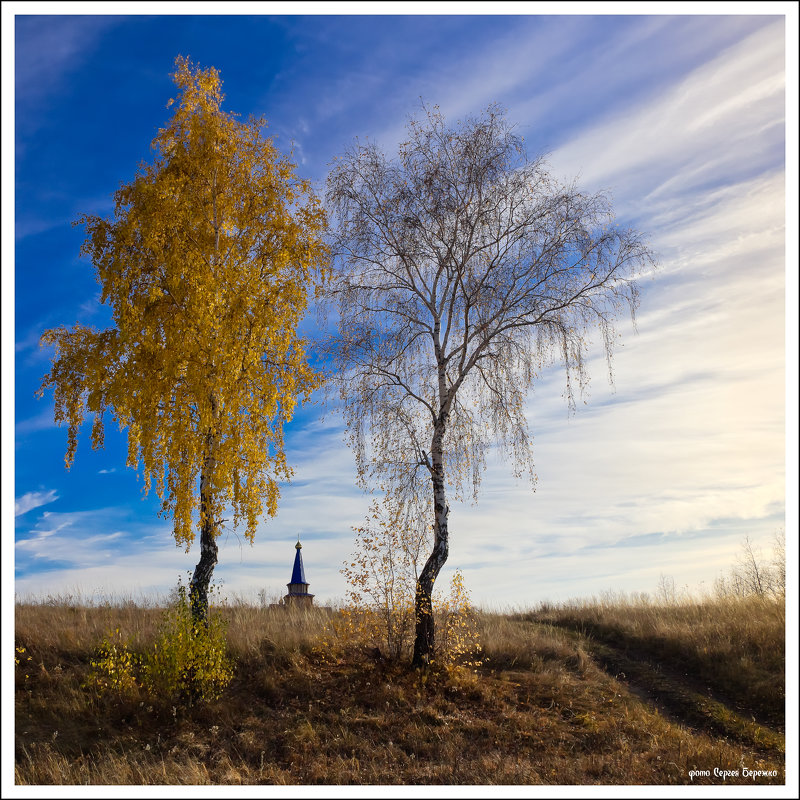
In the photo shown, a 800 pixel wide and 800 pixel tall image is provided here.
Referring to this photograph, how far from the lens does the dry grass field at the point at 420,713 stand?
9.01 metres

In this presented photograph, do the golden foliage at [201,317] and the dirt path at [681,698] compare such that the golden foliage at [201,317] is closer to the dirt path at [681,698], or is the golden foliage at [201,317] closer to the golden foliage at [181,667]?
the golden foliage at [181,667]

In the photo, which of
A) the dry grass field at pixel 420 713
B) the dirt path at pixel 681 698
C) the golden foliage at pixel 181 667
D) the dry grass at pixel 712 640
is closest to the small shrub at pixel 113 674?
the golden foliage at pixel 181 667

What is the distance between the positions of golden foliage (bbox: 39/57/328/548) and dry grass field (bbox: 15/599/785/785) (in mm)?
3079

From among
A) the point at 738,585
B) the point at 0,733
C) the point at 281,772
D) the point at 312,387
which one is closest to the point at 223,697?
the point at 281,772

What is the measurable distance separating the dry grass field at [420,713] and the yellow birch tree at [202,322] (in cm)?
223

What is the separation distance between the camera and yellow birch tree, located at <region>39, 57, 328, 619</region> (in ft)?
38.6

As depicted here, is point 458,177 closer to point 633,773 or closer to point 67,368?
point 67,368

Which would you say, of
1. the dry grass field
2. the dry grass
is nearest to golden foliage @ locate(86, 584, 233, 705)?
the dry grass field

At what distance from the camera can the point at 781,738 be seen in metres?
10.4

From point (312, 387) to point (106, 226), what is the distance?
17.0 ft

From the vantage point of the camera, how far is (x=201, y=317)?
12016 millimetres

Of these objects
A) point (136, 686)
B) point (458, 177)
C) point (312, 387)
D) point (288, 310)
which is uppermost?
point (458, 177)

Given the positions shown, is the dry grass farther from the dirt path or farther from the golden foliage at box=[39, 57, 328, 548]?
the golden foliage at box=[39, 57, 328, 548]

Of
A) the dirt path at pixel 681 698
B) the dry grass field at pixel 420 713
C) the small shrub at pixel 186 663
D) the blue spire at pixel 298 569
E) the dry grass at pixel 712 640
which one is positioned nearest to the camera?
the dry grass field at pixel 420 713
